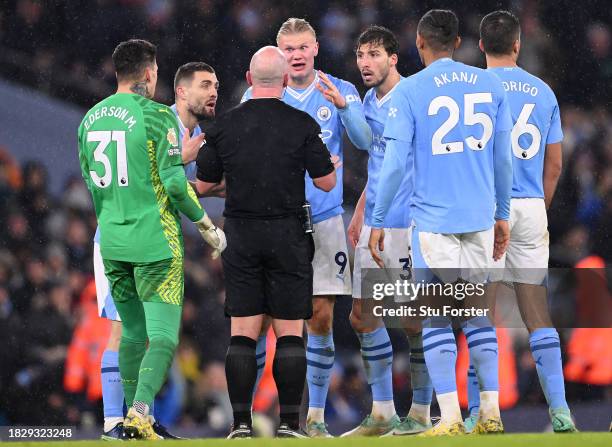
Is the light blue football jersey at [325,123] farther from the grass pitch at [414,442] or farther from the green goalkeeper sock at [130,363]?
the grass pitch at [414,442]

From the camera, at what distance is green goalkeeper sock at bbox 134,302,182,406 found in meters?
6.30

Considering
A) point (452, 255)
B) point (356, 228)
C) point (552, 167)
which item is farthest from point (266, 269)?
point (552, 167)

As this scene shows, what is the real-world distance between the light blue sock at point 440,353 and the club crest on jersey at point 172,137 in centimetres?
153

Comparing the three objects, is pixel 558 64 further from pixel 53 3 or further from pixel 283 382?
pixel 283 382

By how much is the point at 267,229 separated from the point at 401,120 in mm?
871

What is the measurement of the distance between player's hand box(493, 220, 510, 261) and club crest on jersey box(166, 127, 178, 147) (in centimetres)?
173

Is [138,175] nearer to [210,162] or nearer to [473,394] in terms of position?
[210,162]

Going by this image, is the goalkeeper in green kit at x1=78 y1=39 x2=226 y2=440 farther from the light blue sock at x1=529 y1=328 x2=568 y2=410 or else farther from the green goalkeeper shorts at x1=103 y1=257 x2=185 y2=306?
the light blue sock at x1=529 y1=328 x2=568 y2=410

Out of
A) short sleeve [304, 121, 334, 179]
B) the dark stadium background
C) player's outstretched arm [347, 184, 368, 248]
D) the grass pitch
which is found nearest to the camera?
the grass pitch

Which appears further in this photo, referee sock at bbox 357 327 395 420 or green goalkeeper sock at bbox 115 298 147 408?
referee sock at bbox 357 327 395 420

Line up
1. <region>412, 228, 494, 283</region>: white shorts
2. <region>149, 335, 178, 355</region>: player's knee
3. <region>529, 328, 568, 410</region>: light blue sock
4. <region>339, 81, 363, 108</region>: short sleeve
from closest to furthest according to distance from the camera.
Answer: <region>149, 335, 178, 355</region>: player's knee < <region>412, 228, 494, 283</region>: white shorts < <region>529, 328, 568, 410</region>: light blue sock < <region>339, 81, 363, 108</region>: short sleeve

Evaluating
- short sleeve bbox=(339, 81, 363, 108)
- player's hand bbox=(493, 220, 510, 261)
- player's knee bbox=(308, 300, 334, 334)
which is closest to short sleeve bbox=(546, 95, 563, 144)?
player's hand bbox=(493, 220, 510, 261)

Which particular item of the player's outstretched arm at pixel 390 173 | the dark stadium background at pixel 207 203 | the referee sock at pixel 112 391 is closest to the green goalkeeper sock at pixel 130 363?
the referee sock at pixel 112 391

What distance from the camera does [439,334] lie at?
6559 millimetres
